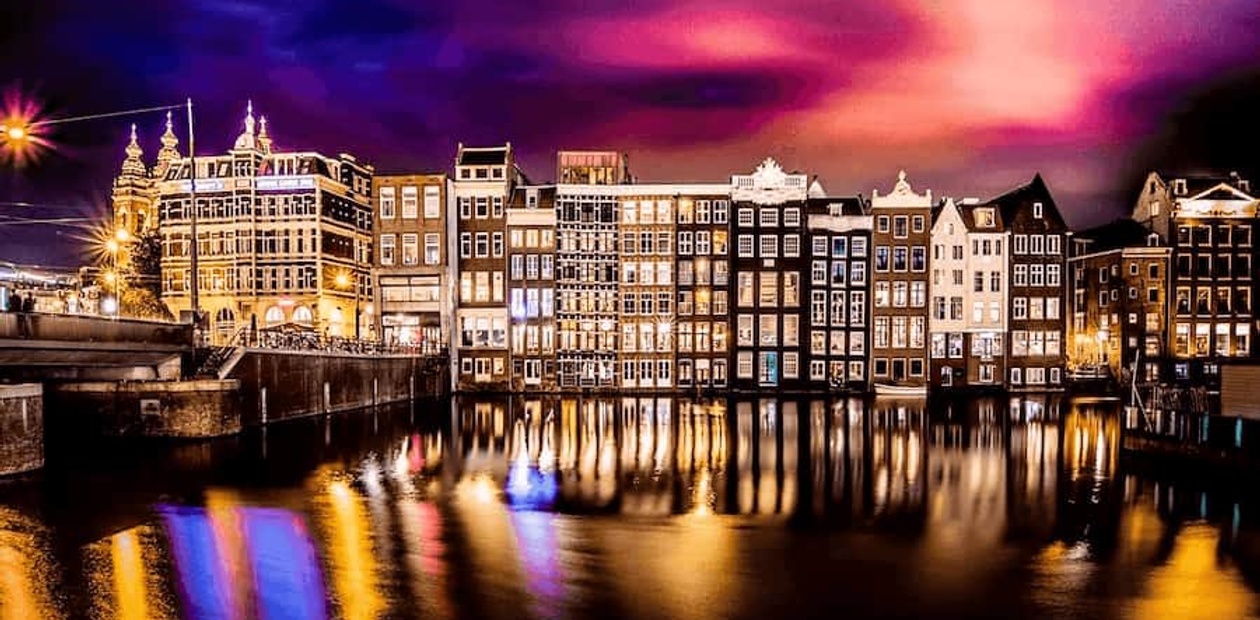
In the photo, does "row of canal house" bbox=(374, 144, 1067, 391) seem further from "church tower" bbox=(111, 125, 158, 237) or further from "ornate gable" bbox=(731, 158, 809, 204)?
"church tower" bbox=(111, 125, 158, 237)

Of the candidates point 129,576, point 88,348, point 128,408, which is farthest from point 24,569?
point 128,408

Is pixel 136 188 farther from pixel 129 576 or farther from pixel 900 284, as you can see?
pixel 129 576

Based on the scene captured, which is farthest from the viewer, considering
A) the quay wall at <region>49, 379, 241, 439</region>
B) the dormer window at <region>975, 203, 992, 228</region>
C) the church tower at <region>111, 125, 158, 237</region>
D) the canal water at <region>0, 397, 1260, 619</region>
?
the church tower at <region>111, 125, 158, 237</region>

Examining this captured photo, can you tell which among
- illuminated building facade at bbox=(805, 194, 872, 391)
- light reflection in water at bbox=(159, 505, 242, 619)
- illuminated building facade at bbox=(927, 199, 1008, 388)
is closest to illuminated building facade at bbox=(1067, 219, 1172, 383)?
illuminated building facade at bbox=(927, 199, 1008, 388)

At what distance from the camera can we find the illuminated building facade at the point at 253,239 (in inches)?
3509

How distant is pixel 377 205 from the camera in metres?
92.3

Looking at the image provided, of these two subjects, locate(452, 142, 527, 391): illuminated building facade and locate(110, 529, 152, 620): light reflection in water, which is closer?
locate(110, 529, 152, 620): light reflection in water

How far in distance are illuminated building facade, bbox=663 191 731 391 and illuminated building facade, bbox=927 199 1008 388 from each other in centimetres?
2219

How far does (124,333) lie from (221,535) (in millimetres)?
21629

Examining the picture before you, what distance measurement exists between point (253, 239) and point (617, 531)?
71.3m

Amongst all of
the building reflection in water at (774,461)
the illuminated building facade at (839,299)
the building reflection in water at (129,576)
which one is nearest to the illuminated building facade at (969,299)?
the illuminated building facade at (839,299)

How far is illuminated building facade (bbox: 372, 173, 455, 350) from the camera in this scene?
91438mm

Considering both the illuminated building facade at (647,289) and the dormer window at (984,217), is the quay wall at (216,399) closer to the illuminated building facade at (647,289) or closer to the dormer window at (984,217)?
the illuminated building facade at (647,289)

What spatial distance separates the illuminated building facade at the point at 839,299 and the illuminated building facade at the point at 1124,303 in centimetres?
2751
